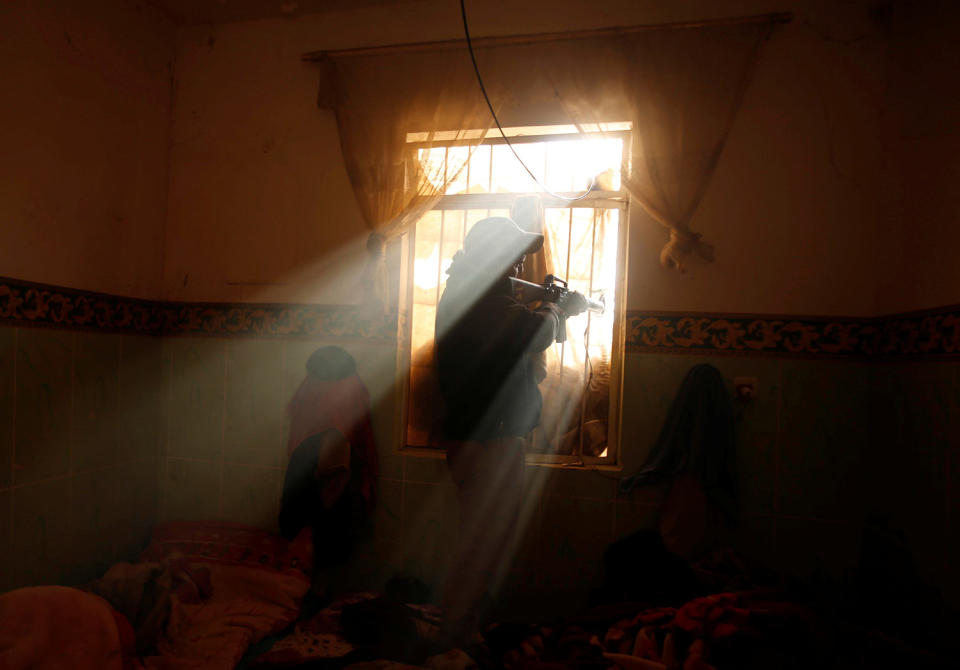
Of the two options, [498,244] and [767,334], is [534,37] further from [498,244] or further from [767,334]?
[767,334]

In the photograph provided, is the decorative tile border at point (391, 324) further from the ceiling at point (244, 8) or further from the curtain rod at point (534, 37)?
the ceiling at point (244, 8)

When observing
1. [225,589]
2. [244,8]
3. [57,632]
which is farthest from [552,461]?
[244,8]

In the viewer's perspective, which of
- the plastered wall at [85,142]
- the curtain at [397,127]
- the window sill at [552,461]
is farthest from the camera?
the curtain at [397,127]

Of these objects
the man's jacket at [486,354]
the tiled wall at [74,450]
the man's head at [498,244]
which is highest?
the man's head at [498,244]

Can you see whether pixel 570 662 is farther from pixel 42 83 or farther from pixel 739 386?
pixel 42 83

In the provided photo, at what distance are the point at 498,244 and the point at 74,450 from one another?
5.78 ft

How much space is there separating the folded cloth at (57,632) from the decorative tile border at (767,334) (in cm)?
184

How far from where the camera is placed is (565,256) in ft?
6.98

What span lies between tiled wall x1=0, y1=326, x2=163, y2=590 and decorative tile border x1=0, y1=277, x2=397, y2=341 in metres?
0.06

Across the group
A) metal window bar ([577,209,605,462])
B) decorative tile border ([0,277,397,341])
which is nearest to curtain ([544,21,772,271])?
metal window bar ([577,209,605,462])

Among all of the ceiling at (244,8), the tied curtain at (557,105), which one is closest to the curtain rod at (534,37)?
the tied curtain at (557,105)

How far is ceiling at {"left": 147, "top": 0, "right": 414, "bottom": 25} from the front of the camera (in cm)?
218

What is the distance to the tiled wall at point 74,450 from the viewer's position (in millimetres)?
1742

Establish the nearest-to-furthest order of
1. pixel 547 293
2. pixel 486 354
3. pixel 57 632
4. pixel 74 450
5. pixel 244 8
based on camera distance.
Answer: pixel 57 632
pixel 486 354
pixel 547 293
pixel 74 450
pixel 244 8
